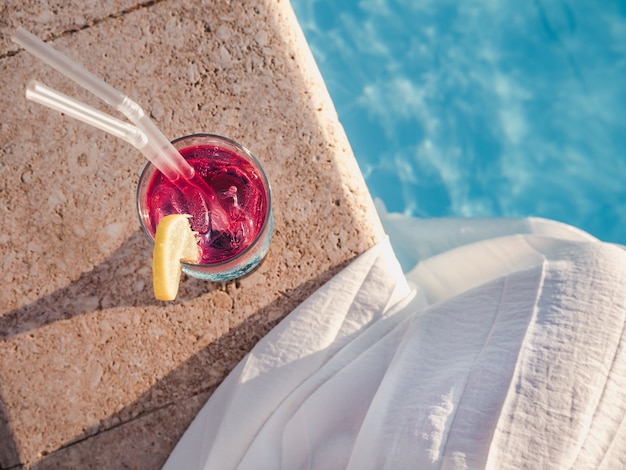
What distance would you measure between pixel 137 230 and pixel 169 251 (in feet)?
1.58

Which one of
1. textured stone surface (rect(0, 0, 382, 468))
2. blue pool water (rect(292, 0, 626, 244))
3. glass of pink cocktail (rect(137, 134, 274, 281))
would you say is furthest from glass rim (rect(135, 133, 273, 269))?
blue pool water (rect(292, 0, 626, 244))

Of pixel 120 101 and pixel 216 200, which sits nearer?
pixel 120 101

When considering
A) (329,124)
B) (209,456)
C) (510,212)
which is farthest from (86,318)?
(510,212)

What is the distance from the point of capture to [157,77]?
125 centimetres

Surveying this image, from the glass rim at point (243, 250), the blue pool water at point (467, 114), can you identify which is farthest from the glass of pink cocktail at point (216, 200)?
the blue pool water at point (467, 114)

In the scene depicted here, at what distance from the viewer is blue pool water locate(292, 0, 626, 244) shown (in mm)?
2332

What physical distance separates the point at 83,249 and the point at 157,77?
393mm

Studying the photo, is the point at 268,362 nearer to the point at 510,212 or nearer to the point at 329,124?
the point at 329,124

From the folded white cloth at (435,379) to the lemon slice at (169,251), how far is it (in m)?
0.39

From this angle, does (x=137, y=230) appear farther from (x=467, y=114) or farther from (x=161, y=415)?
(x=467, y=114)

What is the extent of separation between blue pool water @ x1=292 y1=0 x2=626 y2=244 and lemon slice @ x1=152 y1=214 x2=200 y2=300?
1549 millimetres

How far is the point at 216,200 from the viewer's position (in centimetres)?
94

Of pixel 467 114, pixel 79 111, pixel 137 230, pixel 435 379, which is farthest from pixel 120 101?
pixel 467 114

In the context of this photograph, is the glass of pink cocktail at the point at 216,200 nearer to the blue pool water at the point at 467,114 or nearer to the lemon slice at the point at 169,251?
the lemon slice at the point at 169,251
